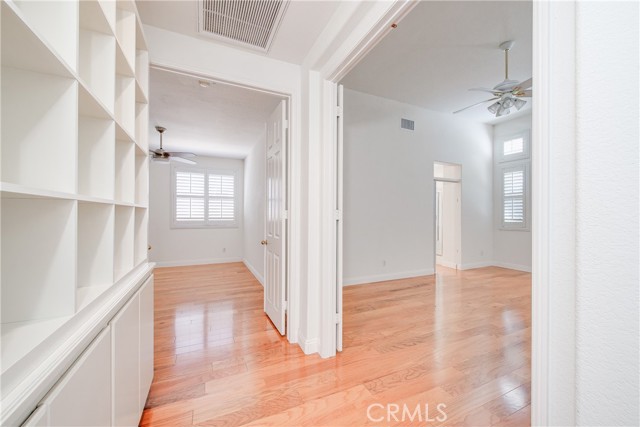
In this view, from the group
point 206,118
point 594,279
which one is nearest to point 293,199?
point 594,279

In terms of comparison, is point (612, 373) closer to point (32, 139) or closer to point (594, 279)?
point (594, 279)

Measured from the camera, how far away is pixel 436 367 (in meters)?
1.94

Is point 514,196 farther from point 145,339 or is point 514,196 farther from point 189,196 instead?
point 189,196

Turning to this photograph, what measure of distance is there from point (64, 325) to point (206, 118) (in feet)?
12.1

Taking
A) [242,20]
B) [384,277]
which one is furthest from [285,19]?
[384,277]

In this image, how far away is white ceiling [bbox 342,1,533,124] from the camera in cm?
234

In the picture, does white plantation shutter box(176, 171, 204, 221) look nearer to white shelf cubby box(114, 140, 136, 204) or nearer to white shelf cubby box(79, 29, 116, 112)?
white shelf cubby box(114, 140, 136, 204)

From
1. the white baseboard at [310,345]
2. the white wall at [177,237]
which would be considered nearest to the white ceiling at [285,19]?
the white baseboard at [310,345]

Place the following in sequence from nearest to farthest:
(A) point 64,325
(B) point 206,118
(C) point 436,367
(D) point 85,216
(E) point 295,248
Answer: (A) point 64,325 → (D) point 85,216 → (C) point 436,367 → (E) point 295,248 → (B) point 206,118

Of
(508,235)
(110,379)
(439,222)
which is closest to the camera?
(110,379)

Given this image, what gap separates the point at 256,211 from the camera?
4.91 m

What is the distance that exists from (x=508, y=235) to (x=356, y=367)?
5.15 metres

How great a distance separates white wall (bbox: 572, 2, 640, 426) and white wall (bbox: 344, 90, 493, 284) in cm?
349

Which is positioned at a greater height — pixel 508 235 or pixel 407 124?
pixel 407 124
